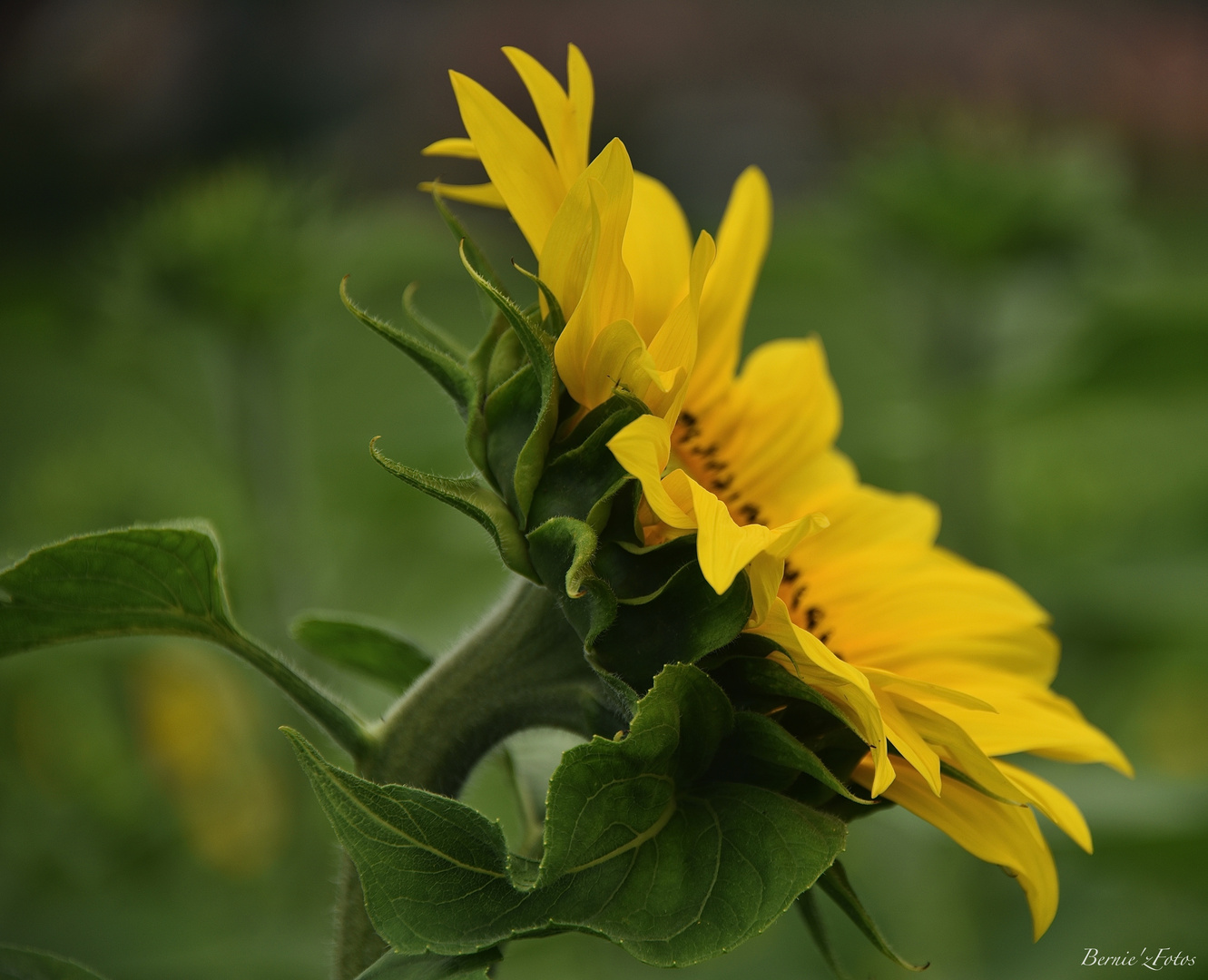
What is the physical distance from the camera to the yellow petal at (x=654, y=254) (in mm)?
511

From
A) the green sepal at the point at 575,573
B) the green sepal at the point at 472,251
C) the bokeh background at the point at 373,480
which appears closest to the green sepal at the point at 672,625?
the green sepal at the point at 575,573

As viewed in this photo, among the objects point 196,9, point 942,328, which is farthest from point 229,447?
point 196,9

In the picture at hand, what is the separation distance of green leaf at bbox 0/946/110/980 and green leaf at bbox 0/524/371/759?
0.10 meters

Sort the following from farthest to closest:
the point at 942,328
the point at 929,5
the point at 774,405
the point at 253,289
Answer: the point at 929,5 → the point at 942,328 → the point at 253,289 → the point at 774,405

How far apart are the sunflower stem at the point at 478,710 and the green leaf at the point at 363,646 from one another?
8 cm

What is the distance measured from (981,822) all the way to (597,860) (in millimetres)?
155

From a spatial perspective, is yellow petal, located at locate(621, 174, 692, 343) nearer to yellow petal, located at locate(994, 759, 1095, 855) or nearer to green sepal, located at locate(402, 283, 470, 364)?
green sepal, located at locate(402, 283, 470, 364)

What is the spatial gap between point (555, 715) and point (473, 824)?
3.1 inches

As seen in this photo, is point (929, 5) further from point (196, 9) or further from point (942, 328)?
point (942, 328)

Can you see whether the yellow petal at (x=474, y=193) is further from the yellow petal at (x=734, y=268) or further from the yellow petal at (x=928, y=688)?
the yellow petal at (x=928, y=688)

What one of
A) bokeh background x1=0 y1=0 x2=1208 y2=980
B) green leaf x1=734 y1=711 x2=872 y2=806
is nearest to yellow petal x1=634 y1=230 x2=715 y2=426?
green leaf x1=734 y1=711 x2=872 y2=806

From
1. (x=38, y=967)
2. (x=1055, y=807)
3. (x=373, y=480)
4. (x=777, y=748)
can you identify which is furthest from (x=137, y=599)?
(x=373, y=480)

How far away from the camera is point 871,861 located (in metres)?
1.36

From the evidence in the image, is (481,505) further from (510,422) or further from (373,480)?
(373,480)
